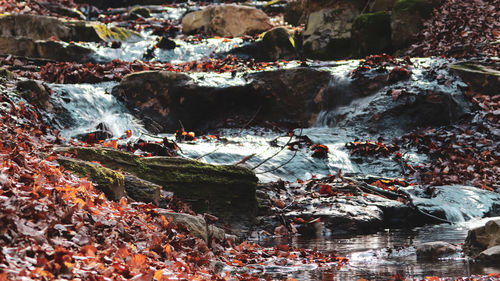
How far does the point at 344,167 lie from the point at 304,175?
96 cm

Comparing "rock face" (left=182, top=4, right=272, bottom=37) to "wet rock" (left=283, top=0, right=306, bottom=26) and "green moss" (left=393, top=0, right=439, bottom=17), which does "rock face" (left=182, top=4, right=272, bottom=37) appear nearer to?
"wet rock" (left=283, top=0, right=306, bottom=26)

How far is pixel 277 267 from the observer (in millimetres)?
4289

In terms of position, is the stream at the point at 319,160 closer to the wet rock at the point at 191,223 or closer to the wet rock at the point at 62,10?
the wet rock at the point at 191,223

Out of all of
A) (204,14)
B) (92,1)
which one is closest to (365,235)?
(204,14)

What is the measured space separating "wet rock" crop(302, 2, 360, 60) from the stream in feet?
8.50

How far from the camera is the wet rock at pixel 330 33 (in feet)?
48.3

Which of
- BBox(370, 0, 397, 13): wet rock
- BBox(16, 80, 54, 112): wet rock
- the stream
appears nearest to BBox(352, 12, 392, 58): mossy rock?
BBox(370, 0, 397, 13): wet rock

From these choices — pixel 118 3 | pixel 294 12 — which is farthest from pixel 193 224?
pixel 118 3

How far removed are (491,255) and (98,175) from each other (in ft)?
11.4

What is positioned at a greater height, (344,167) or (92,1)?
(92,1)

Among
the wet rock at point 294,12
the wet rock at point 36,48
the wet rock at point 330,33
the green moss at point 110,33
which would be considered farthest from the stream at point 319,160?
the wet rock at point 294,12

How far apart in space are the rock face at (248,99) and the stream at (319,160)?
11.8 inches

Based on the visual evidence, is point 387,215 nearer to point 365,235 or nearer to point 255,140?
point 365,235

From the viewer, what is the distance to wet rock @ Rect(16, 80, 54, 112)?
8227mm
